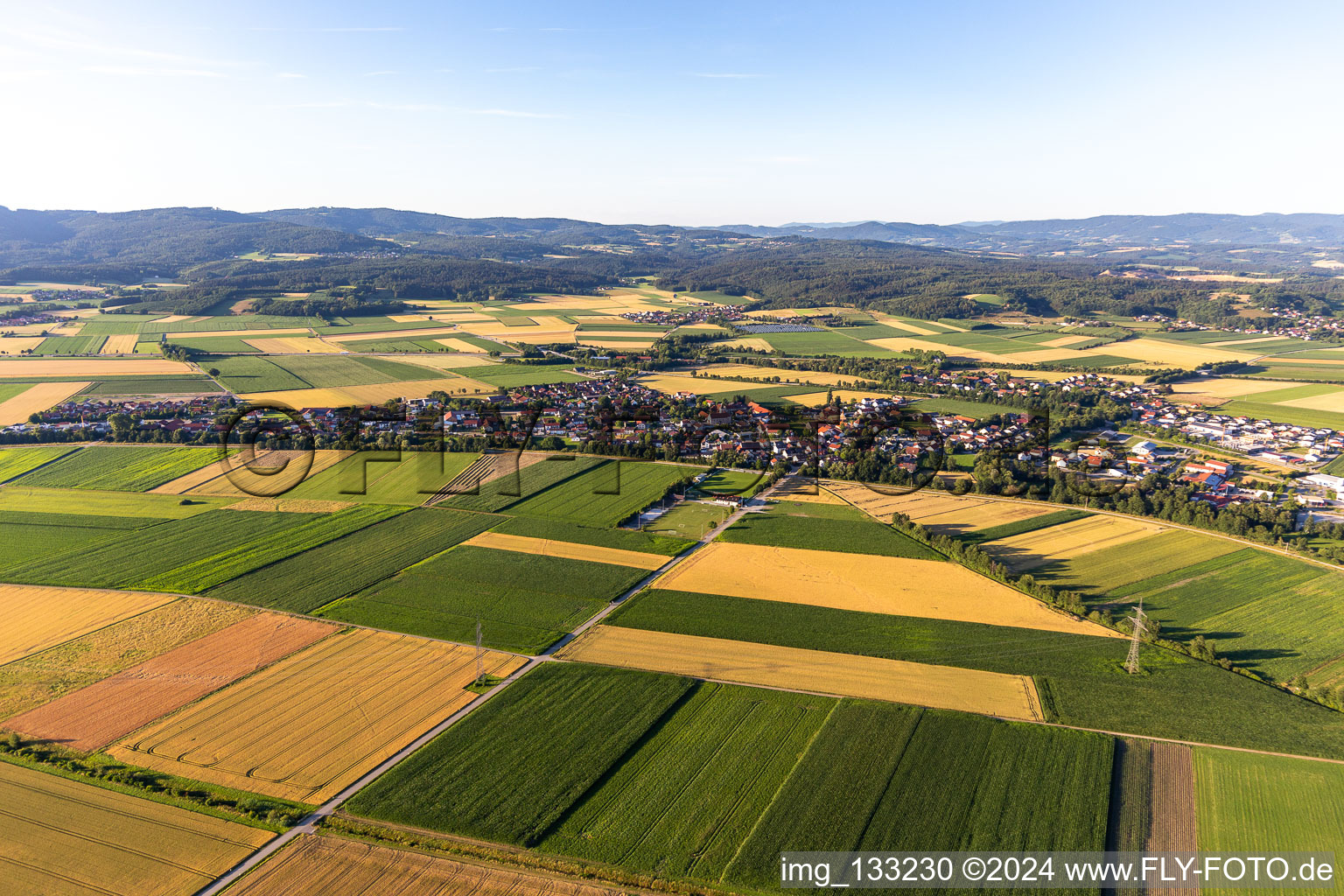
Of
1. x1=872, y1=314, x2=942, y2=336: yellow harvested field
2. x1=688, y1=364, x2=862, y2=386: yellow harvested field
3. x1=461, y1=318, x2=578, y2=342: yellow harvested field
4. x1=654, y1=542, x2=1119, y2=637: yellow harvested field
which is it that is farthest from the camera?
x1=872, y1=314, x2=942, y2=336: yellow harvested field

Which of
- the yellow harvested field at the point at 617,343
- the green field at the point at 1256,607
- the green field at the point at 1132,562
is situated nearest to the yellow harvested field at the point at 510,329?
the yellow harvested field at the point at 617,343

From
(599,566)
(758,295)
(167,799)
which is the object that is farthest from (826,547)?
(758,295)

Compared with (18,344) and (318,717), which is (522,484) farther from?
(18,344)

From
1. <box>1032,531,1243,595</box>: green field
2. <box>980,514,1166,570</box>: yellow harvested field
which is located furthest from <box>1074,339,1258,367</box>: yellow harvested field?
<box>1032,531,1243,595</box>: green field

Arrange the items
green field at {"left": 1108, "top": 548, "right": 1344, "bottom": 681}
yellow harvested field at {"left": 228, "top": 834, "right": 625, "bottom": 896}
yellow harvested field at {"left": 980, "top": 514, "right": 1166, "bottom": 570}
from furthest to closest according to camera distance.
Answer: yellow harvested field at {"left": 980, "top": 514, "right": 1166, "bottom": 570} → green field at {"left": 1108, "top": 548, "right": 1344, "bottom": 681} → yellow harvested field at {"left": 228, "top": 834, "right": 625, "bottom": 896}

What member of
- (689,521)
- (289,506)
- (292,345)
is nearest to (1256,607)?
(689,521)

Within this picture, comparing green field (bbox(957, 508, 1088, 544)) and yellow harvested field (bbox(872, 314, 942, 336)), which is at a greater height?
yellow harvested field (bbox(872, 314, 942, 336))

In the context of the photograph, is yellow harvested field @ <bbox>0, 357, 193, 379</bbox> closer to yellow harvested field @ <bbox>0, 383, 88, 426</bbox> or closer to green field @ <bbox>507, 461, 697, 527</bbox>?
yellow harvested field @ <bbox>0, 383, 88, 426</bbox>

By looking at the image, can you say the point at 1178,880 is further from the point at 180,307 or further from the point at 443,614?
the point at 180,307

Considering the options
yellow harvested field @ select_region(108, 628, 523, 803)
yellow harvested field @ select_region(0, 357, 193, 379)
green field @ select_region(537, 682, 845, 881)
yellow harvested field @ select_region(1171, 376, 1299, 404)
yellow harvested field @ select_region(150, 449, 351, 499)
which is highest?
yellow harvested field @ select_region(0, 357, 193, 379)
